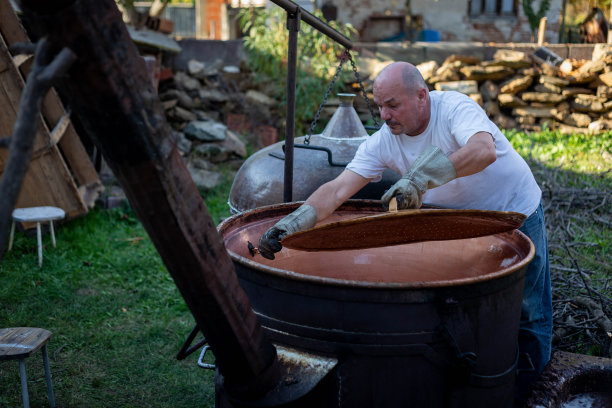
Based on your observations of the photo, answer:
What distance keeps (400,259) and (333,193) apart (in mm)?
503

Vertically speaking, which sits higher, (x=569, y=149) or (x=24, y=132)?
(x=24, y=132)

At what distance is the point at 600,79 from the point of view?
8.40 m

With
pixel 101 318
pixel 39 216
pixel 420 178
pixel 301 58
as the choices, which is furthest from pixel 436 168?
pixel 301 58

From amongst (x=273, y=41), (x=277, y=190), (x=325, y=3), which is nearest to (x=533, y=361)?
(x=277, y=190)

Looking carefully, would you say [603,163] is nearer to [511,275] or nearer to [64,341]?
[511,275]

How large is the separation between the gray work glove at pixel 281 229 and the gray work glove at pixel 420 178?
0.41 meters

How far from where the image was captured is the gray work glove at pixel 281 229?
2.47 m

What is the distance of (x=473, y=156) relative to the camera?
8.02ft

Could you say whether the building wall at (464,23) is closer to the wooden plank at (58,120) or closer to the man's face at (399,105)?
the wooden plank at (58,120)

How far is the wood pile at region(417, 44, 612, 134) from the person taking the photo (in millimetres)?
8477

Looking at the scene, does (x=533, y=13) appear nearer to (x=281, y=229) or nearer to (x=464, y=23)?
(x=464, y=23)

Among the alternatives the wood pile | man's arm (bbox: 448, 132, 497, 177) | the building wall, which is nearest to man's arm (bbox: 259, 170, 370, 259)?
man's arm (bbox: 448, 132, 497, 177)

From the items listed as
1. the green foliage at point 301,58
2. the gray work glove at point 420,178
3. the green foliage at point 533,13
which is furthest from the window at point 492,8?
the gray work glove at point 420,178

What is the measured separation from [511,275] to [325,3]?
12614 mm
